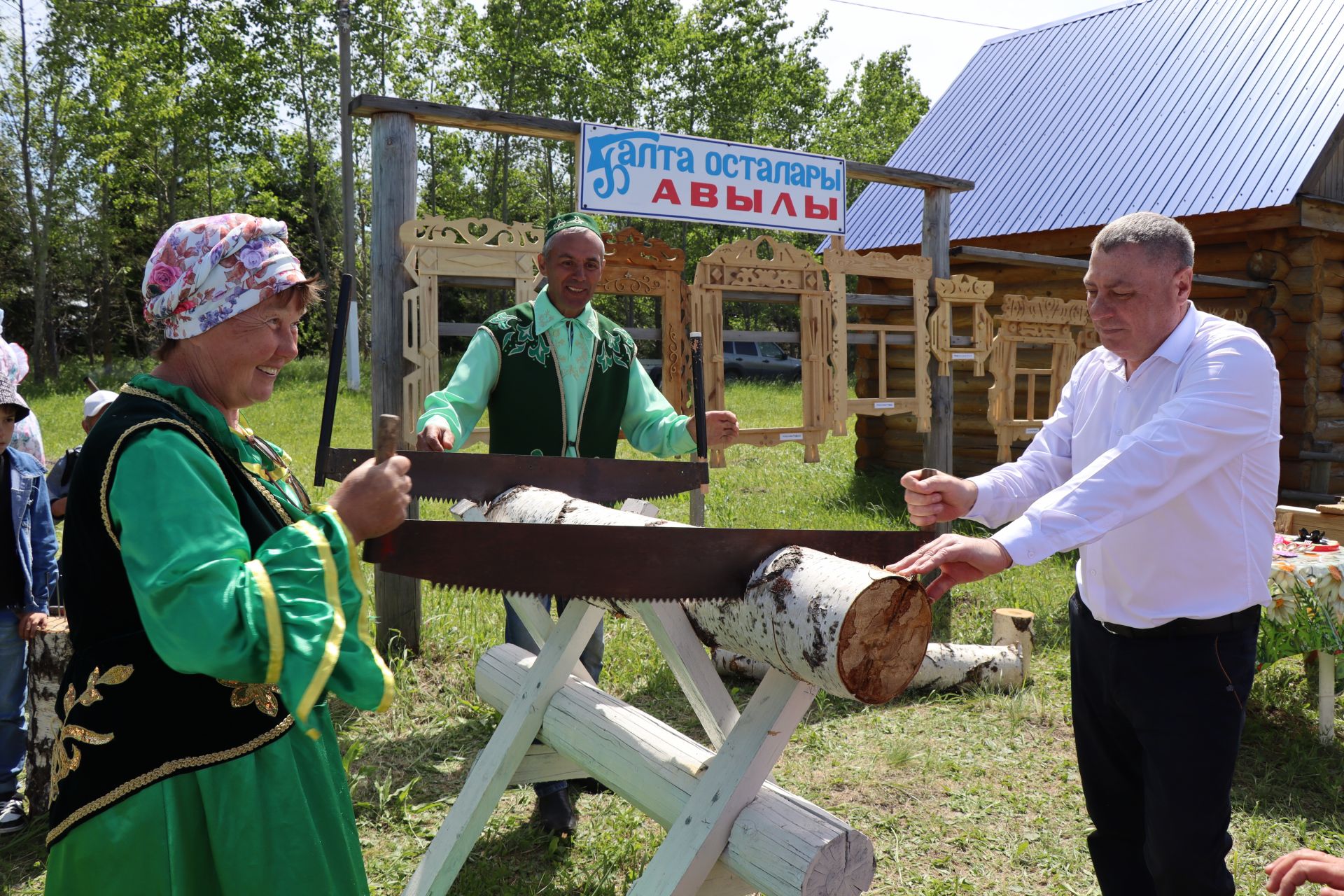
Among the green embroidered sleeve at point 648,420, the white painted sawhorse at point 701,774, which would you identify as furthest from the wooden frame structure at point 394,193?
the white painted sawhorse at point 701,774

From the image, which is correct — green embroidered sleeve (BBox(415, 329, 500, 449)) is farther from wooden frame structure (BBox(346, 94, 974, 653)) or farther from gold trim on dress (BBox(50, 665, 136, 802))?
gold trim on dress (BBox(50, 665, 136, 802))

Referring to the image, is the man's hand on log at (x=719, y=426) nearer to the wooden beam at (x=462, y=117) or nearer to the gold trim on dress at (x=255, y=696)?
the wooden beam at (x=462, y=117)

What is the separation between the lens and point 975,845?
12.4 ft

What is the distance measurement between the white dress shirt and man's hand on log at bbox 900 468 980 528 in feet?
1.08

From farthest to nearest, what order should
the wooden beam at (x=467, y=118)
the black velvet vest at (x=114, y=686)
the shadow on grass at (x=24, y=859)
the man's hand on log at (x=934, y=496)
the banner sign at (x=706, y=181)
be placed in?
1. the banner sign at (x=706, y=181)
2. the wooden beam at (x=467, y=118)
3. the shadow on grass at (x=24, y=859)
4. the man's hand on log at (x=934, y=496)
5. the black velvet vest at (x=114, y=686)

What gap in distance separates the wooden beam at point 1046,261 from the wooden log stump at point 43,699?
577 cm

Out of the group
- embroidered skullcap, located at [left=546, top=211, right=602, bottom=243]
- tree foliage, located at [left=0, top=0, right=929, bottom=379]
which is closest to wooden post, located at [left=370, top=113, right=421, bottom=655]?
embroidered skullcap, located at [left=546, top=211, right=602, bottom=243]

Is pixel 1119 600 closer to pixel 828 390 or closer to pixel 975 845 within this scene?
pixel 975 845

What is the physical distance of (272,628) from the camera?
145 cm

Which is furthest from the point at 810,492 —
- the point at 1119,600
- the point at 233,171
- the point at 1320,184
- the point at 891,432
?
the point at 233,171

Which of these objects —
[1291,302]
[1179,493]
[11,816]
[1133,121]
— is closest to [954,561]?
[1179,493]

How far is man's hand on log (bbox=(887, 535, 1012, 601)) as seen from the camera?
7.09ft

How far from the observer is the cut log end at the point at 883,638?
2.02m

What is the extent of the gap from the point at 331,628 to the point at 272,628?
95 millimetres
